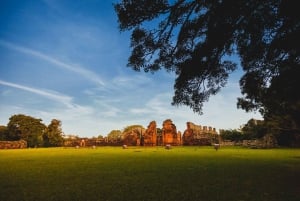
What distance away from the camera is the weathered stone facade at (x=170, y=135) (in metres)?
56.5

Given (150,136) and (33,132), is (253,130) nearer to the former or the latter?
(150,136)

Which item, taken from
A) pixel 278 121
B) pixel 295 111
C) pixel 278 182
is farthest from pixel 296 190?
pixel 278 121

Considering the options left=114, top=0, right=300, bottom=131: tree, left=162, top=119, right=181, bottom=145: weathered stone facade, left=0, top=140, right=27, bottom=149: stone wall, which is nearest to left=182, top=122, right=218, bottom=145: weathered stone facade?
left=162, top=119, right=181, bottom=145: weathered stone facade

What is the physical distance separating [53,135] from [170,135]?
3109cm

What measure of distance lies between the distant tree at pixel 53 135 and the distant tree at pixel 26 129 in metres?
1.49

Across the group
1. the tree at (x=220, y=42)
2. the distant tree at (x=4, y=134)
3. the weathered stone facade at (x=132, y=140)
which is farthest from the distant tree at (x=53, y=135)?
the tree at (x=220, y=42)

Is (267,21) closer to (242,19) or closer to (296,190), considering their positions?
(242,19)

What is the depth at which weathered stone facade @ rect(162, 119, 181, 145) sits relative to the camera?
2224 inches

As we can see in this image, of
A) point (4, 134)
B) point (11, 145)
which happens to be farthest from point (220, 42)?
point (4, 134)

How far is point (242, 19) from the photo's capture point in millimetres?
8438

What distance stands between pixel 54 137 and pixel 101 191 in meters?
62.9

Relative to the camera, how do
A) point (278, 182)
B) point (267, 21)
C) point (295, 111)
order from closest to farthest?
point (267, 21), point (278, 182), point (295, 111)

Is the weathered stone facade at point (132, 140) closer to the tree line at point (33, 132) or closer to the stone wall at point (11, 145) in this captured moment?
the tree line at point (33, 132)

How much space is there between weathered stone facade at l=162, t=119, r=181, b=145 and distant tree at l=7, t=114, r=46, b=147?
1305 inches
